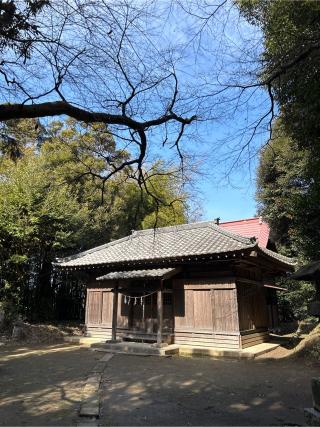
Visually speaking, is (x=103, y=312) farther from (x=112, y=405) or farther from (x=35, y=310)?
(x=112, y=405)

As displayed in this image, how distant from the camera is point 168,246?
1465cm

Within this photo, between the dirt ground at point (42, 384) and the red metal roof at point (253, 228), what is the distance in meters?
11.0

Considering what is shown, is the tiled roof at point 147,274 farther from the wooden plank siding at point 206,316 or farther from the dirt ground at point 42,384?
the dirt ground at point 42,384

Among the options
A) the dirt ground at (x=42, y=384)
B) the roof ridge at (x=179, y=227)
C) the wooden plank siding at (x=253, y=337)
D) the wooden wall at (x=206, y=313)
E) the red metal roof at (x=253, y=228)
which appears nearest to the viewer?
the dirt ground at (x=42, y=384)

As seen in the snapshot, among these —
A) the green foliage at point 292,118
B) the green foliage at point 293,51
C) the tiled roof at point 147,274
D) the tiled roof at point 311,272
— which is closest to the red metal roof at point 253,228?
the green foliage at point 292,118

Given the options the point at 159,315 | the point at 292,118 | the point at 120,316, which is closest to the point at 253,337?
the point at 159,315

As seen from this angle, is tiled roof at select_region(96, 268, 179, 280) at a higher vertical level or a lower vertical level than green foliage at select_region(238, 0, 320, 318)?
lower

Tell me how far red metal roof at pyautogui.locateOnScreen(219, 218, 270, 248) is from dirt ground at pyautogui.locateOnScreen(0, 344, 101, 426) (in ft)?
36.1

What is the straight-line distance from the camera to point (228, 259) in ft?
39.9

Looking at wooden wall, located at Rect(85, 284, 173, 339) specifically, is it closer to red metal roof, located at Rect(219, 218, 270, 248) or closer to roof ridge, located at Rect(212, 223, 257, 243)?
roof ridge, located at Rect(212, 223, 257, 243)

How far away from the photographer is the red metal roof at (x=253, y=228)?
753 inches

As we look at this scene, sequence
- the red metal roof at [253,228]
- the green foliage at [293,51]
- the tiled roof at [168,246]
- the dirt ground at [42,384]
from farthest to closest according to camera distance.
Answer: the red metal roof at [253,228], the tiled roof at [168,246], the dirt ground at [42,384], the green foliage at [293,51]

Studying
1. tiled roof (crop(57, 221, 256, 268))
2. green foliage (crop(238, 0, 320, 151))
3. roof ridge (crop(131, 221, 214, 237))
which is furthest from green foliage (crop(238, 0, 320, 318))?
roof ridge (crop(131, 221, 214, 237))

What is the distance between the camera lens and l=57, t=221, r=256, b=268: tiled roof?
40.9ft
